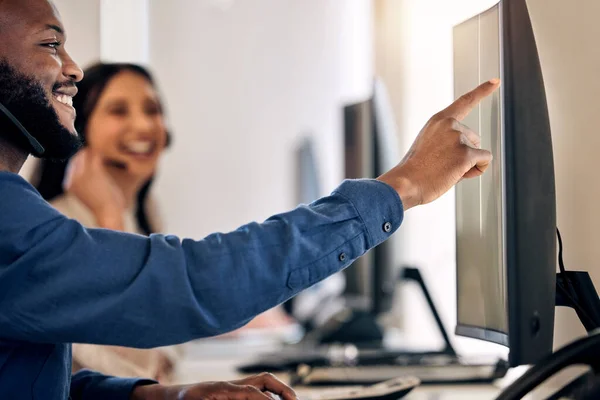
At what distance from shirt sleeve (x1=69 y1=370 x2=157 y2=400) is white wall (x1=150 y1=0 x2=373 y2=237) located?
3040mm

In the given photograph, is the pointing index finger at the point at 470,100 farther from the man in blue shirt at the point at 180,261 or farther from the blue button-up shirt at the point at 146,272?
the blue button-up shirt at the point at 146,272

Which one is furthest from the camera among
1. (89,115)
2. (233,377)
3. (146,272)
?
(89,115)

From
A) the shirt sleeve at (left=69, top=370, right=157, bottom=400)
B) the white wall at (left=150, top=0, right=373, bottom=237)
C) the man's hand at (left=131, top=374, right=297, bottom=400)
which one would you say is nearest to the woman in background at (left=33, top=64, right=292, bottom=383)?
the shirt sleeve at (left=69, top=370, right=157, bottom=400)

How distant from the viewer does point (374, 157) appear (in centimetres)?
235

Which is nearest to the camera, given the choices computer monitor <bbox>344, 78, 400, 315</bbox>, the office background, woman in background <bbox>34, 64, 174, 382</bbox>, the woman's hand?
computer monitor <bbox>344, 78, 400, 315</bbox>

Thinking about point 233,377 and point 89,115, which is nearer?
point 233,377

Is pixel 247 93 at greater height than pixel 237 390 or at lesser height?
greater

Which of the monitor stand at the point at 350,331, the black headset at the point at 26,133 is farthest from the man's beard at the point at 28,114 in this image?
the monitor stand at the point at 350,331

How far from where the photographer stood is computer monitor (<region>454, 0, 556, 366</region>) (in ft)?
3.38

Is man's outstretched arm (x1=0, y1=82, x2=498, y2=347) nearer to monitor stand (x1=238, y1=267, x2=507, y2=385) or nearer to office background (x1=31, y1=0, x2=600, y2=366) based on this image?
monitor stand (x1=238, y1=267, x2=507, y2=385)

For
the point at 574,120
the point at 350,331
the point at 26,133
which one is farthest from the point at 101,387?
the point at 350,331

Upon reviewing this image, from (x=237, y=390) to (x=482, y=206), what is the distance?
41 centimetres

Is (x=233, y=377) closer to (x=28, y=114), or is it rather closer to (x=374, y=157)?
(x=374, y=157)

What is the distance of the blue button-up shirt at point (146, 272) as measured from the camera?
93 cm
